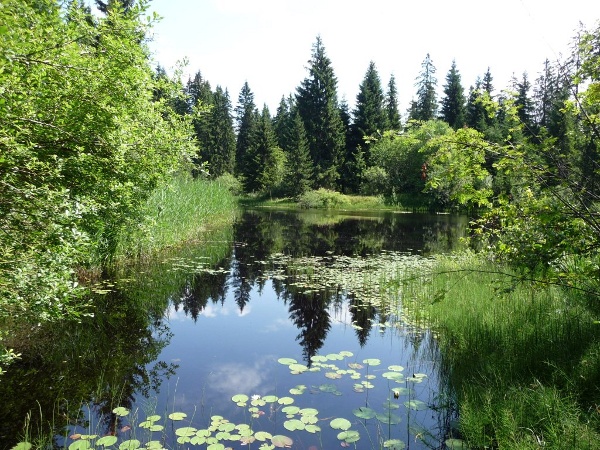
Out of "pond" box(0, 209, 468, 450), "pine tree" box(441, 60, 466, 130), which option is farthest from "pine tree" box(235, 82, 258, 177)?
"pond" box(0, 209, 468, 450)

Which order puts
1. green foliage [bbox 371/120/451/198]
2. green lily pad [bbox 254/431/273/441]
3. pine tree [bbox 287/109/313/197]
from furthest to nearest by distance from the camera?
1. pine tree [bbox 287/109/313/197]
2. green foliage [bbox 371/120/451/198]
3. green lily pad [bbox 254/431/273/441]

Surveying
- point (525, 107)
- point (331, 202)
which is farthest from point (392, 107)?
point (525, 107)

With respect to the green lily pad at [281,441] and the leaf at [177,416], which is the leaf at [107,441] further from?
the green lily pad at [281,441]

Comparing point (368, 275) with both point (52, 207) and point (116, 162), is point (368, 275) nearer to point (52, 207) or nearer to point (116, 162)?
point (116, 162)

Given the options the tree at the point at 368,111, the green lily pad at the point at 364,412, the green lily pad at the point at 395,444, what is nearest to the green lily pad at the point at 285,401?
the green lily pad at the point at 364,412

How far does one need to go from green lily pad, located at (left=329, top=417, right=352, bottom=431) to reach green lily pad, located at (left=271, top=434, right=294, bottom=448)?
1.86ft

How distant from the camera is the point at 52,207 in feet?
12.3

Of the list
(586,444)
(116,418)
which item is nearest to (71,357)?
(116,418)

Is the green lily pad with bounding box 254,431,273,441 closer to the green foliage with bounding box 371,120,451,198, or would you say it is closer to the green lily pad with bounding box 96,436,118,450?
the green lily pad with bounding box 96,436,118,450

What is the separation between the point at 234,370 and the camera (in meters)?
6.10

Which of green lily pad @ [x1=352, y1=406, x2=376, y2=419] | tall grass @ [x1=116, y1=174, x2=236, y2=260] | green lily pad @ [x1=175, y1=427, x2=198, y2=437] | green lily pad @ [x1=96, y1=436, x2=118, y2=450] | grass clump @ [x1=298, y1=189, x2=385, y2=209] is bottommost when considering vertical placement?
green lily pad @ [x1=352, y1=406, x2=376, y2=419]

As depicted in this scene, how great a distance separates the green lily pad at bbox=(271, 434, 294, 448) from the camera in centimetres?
408

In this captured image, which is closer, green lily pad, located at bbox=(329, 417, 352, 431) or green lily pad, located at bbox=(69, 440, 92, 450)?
green lily pad, located at bbox=(69, 440, 92, 450)

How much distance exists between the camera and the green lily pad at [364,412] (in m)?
4.68
